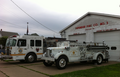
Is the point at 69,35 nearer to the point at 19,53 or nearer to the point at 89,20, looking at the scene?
the point at 89,20

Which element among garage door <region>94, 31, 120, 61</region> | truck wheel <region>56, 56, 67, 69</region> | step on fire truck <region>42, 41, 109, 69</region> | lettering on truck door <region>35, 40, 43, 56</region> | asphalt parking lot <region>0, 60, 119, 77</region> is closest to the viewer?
asphalt parking lot <region>0, 60, 119, 77</region>

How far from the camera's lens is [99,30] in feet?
42.0

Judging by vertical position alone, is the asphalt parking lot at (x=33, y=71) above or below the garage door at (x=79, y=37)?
below

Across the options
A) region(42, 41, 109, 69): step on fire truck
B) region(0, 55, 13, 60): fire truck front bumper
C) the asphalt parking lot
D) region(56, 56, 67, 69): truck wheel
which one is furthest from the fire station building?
region(0, 55, 13, 60): fire truck front bumper

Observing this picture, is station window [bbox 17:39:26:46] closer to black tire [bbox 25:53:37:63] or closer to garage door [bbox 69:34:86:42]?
black tire [bbox 25:53:37:63]

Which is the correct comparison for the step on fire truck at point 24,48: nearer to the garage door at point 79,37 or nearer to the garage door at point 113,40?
the garage door at point 79,37

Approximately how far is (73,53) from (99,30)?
6.06 meters

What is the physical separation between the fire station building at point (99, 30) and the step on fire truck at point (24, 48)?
554 cm

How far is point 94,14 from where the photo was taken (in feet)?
44.7


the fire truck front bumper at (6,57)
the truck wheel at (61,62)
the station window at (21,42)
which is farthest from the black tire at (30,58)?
the truck wheel at (61,62)

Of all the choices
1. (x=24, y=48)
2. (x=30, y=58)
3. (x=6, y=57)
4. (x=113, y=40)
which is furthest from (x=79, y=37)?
Result: (x=6, y=57)

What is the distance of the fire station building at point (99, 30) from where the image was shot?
11.4 m

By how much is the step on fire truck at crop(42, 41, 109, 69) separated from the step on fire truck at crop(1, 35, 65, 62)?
279 cm

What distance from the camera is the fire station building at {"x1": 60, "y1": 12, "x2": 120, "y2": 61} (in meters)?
11.4
